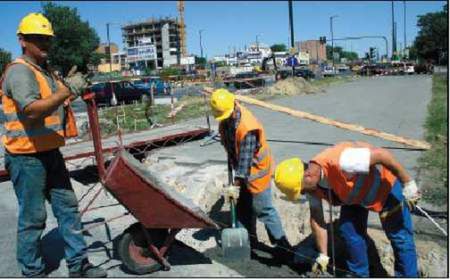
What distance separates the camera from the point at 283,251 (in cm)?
483

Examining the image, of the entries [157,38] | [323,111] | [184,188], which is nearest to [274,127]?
[323,111]

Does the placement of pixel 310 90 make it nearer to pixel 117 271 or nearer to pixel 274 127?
pixel 274 127

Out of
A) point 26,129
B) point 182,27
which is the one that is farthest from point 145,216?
point 182,27

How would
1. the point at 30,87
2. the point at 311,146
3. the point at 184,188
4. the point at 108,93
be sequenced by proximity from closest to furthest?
the point at 30,87 < the point at 184,188 < the point at 311,146 < the point at 108,93

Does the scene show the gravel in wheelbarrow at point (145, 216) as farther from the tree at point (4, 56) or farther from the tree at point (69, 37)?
the tree at point (69, 37)

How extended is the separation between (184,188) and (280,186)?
10.8 feet

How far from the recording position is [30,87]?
3.49 meters

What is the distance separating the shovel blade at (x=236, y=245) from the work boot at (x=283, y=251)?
0.35 m

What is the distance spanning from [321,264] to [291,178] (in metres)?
0.86

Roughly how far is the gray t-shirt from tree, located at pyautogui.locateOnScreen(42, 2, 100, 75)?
149ft

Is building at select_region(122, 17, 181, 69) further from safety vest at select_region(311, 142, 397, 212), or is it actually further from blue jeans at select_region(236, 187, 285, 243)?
safety vest at select_region(311, 142, 397, 212)

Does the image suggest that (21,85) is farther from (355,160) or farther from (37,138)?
(355,160)

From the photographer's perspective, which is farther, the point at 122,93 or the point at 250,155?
the point at 122,93

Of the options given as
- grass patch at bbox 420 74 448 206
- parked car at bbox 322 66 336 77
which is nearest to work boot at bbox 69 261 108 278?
grass patch at bbox 420 74 448 206
